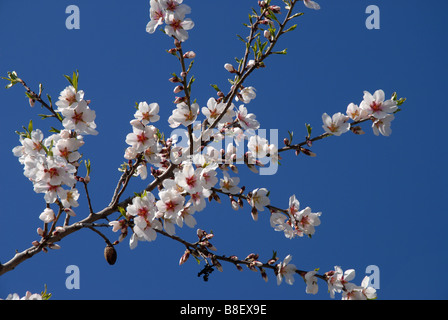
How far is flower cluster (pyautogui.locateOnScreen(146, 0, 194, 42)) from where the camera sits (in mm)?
2682

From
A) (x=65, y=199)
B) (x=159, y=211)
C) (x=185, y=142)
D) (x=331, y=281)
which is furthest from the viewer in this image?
(x=185, y=142)

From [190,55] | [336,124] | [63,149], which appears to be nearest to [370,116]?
[336,124]

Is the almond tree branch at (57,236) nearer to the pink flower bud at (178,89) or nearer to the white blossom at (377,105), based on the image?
the pink flower bud at (178,89)

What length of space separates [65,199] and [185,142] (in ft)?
3.23

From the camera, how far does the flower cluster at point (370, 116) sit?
296 cm

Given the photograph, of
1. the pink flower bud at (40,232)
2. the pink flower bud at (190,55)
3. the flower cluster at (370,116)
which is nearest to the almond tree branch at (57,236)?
the pink flower bud at (40,232)

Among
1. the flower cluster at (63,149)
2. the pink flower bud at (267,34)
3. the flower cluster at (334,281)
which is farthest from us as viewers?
the flower cluster at (334,281)

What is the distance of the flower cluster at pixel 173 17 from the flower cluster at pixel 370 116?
1152mm

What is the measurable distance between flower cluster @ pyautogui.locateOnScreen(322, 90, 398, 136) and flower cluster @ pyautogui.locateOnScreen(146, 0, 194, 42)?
3.78 ft

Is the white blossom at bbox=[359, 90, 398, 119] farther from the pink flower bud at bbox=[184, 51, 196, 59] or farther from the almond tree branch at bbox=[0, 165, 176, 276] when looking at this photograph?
the almond tree branch at bbox=[0, 165, 176, 276]
